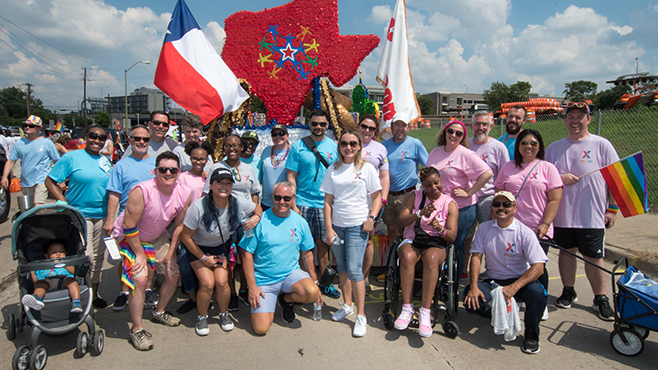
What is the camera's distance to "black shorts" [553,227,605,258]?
133 inches

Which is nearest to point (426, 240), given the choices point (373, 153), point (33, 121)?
point (373, 153)

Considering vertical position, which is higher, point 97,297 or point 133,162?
point 133,162

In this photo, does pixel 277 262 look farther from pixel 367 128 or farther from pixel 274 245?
pixel 367 128

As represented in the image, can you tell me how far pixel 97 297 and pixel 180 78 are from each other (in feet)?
8.62

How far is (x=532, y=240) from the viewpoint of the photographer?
294 cm

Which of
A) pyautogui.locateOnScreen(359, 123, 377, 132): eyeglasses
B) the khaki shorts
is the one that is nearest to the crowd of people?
pyautogui.locateOnScreen(359, 123, 377, 132): eyeglasses

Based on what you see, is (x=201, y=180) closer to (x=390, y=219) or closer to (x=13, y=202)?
(x=390, y=219)

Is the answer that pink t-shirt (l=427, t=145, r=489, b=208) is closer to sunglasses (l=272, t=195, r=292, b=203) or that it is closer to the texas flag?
sunglasses (l=272, t=195, r=292, b=203)

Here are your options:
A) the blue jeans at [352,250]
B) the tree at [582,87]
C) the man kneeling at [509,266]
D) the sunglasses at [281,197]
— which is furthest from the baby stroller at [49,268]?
the tree at [582,87]

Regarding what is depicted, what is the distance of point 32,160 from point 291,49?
4.24m

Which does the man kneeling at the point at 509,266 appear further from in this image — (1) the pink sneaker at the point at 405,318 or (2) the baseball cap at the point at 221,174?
(2) the baseball cap at the point at 221,174

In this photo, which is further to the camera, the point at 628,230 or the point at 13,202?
the point at 13,202

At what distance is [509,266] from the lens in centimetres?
304

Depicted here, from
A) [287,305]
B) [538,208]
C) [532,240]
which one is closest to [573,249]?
[538,208]
